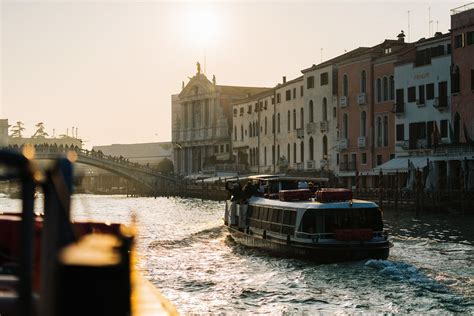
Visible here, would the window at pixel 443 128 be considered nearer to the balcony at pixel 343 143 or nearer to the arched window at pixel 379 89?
the arched window at pixel 379 89

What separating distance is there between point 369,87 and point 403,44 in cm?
357

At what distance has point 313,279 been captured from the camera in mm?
15859

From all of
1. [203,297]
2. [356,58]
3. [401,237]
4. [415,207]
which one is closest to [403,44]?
[356,58]

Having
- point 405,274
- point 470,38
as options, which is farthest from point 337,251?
point 470,38

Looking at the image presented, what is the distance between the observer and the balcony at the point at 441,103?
39.3 m

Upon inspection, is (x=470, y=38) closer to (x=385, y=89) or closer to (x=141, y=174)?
(x=385, y=89)

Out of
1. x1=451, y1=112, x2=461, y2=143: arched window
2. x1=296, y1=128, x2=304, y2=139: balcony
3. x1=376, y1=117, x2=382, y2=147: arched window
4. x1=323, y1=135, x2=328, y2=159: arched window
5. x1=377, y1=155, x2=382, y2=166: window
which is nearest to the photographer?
x1=451, y1=112, x2=461, y2=143: arched window

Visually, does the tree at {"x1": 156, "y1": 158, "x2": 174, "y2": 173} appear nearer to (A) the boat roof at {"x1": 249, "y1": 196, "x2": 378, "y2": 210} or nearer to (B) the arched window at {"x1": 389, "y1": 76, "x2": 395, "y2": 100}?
(B) the arched window at {"x1": 389, "y1": 76, "x2": 395, "y2": 100}

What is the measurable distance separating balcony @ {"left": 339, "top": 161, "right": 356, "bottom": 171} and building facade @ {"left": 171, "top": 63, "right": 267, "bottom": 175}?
106 feet

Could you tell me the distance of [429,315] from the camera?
1209 centimetres

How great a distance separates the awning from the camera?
129 feet

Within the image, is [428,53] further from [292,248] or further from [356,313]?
[356,313]

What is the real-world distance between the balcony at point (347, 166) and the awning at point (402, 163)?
6.43 m

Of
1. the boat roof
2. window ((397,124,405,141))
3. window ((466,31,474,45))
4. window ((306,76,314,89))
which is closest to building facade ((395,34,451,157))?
window ((397,124,405,141))
